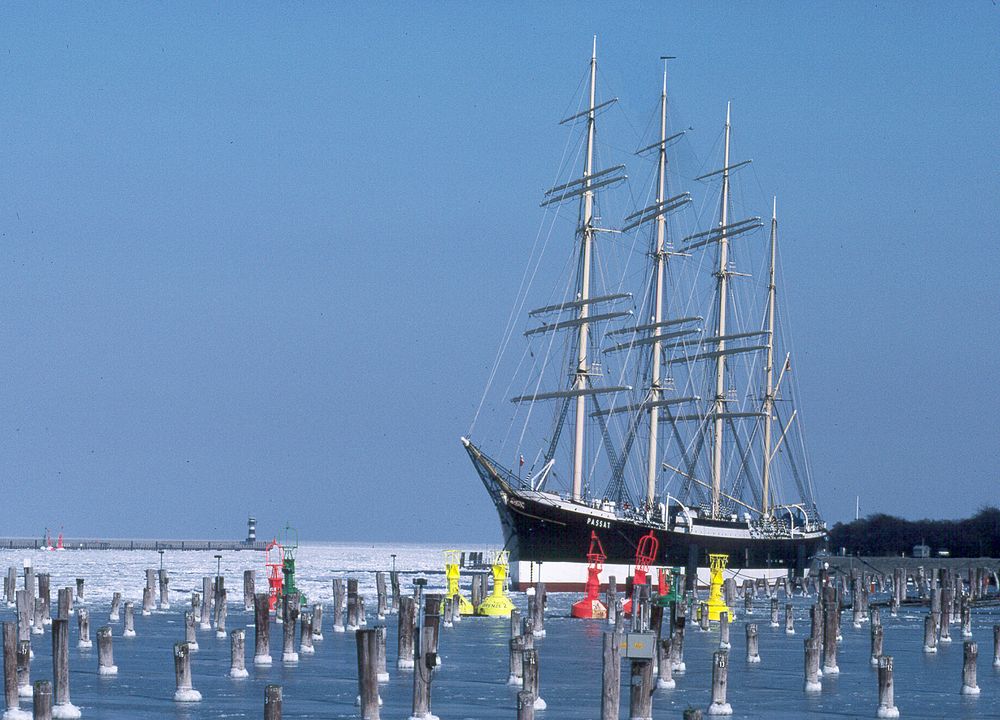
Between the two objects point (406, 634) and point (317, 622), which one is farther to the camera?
point (317, 622)

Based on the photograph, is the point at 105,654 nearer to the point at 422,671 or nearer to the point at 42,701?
the point at 422,671

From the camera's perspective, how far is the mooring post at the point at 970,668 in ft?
116

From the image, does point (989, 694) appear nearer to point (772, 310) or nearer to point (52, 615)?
point (52, 615)

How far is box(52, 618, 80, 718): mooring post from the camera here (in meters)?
29.3

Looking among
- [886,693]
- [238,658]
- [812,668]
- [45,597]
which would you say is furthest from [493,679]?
[45,597]

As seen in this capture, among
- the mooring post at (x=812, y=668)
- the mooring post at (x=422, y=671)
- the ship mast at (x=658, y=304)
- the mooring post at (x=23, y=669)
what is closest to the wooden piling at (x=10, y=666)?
the mooring post at (x=23, y=669)

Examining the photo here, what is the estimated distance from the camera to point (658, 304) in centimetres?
11519

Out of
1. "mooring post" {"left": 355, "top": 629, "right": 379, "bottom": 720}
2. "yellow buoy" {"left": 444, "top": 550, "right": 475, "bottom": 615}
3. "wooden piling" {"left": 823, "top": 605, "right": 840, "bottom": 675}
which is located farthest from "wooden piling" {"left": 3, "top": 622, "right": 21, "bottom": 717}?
"yellow buoy" {"left": 444, "top": 550, "right": 475, "bottom": 615}

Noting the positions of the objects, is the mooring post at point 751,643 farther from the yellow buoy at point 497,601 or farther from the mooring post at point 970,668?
the yellow buoy at point 497,601

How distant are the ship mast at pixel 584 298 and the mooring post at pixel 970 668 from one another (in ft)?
211

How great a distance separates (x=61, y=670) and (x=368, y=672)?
5673 millimetres

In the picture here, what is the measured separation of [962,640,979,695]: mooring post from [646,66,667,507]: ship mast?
242 ft

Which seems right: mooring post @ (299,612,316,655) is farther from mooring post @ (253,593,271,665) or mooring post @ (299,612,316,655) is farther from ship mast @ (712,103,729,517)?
ship mast @ (712,103,729,517)

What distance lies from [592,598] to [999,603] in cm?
2635
